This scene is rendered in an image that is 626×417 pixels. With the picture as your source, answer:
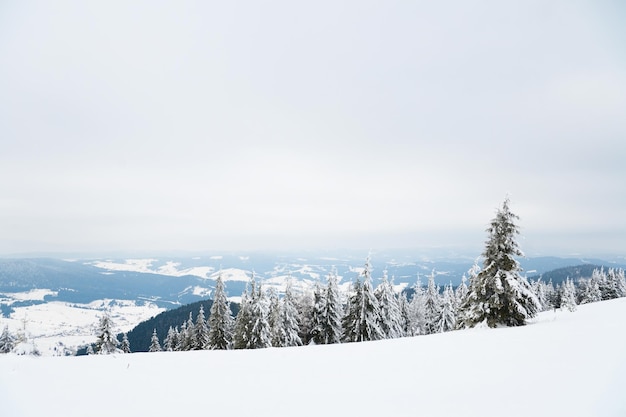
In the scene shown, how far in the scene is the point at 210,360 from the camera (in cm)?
805

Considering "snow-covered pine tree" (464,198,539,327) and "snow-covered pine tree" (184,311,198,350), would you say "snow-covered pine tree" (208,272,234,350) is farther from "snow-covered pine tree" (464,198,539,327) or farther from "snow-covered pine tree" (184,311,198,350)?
"snow-covered pine tree" (464,198,539,327)

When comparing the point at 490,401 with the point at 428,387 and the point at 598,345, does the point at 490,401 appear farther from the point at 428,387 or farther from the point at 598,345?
the point at 598,345

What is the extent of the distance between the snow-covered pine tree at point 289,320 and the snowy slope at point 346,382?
26.1 m

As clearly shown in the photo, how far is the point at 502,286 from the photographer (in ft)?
48.2

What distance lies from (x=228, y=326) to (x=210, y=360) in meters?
32.0

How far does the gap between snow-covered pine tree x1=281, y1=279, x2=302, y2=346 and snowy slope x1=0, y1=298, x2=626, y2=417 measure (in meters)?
26.1

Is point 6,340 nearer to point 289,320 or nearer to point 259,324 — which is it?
point 259,324

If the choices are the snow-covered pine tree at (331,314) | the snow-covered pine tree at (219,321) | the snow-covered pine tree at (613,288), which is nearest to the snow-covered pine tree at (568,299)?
the snow-covered pine tree at (613,288)

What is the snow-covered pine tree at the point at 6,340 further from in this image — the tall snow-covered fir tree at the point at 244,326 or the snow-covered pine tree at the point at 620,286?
the snow-covered pine tree at the point at 620,286

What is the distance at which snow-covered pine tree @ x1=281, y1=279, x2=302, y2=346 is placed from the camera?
107ft

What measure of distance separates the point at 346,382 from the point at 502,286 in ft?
39.9

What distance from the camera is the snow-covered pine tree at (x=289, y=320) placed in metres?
32.7

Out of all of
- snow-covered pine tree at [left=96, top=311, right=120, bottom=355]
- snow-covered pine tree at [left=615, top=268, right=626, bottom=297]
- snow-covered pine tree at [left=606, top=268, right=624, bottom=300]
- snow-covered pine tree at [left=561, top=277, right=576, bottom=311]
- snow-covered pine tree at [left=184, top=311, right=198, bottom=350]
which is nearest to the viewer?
snow-covered pine tree at [left=561, top=277, right=576, bottom=311]

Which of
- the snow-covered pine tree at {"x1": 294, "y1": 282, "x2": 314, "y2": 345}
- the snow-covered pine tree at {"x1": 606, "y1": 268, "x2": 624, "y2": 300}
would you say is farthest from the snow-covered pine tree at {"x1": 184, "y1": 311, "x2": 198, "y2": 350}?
the snow-covered pine tree at {"x1": 606, "y1": 268, "x2": 624, "y2": 300}
